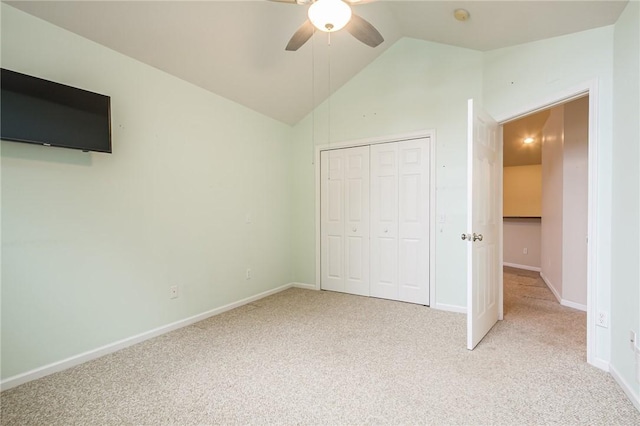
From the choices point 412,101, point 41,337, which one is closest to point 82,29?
point 41,337

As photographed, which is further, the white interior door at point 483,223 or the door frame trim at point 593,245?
the white interior door at point 483,223

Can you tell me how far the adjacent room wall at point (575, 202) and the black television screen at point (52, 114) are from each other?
15.6ft

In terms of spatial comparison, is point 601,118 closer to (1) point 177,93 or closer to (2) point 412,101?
(2) point 412,101

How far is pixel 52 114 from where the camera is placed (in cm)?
209

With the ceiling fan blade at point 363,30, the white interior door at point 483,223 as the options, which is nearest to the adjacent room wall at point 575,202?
the white interior door at point 483,223

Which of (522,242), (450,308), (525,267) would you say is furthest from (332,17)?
(525,267)

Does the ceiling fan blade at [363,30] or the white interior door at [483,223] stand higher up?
the ceiling fan blade at [363,30]

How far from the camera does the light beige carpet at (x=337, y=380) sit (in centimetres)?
169

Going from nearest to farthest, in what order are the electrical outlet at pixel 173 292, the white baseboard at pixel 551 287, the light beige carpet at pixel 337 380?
the light beige carpet at pixel 337 380 → the electrical outlet at pixel 173 292 → the white baseboard at pixel 551 287

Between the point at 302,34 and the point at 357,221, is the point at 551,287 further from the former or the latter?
the point at 302,34

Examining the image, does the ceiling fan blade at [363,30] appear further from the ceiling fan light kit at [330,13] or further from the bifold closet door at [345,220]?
the bifold closet door at [345,220]

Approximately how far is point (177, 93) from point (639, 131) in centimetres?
361

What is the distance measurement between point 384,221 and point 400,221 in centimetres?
21

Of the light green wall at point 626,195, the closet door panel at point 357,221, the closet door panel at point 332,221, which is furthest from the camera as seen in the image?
the closet door panel at point 332,221
